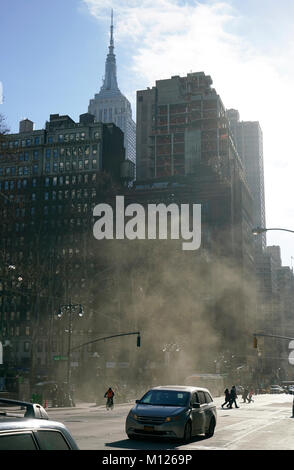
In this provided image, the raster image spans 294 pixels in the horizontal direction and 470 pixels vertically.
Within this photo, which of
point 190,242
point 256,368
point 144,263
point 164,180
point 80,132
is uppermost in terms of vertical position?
point 80,132

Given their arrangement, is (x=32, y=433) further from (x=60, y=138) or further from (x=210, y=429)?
(x=60, y=138)

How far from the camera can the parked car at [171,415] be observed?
45.2ft

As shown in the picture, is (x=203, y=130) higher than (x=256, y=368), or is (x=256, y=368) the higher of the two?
(x=203, y=130)

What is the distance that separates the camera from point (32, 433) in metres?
4.36

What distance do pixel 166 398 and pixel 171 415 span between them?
51.8 inches

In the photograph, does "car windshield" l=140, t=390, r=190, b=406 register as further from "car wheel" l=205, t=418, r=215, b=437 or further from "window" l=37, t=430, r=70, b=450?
"window" l=37, t=430, r=70, b=450

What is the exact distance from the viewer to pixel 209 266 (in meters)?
122

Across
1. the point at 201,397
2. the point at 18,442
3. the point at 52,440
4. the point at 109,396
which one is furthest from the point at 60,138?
the point at 18,442

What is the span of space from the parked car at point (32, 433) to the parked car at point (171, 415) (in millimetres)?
9478

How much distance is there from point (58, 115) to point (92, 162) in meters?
19.2

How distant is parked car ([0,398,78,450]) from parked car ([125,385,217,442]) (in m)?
9.48
